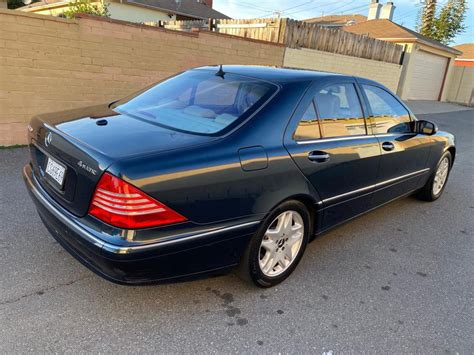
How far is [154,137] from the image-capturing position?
2.23m

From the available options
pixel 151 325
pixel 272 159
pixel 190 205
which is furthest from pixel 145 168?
pixel 151 325

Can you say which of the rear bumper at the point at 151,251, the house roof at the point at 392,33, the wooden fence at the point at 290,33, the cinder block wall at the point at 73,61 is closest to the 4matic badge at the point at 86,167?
the rear bumper at the point at 151,251

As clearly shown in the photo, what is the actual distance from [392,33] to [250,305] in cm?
2012

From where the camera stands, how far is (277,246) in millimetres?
2691

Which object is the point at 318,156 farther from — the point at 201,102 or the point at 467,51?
the point at 467,51

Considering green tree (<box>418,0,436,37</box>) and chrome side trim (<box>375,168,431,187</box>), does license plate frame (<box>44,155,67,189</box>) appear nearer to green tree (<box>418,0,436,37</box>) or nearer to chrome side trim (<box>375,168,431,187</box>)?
chrome side trim (<box>375,168,431,187</box>)

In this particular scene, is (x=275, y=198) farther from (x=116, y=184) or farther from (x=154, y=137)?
(x=116, y=184)

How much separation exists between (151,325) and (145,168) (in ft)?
3.36

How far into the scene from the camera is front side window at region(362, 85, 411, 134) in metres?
3.47

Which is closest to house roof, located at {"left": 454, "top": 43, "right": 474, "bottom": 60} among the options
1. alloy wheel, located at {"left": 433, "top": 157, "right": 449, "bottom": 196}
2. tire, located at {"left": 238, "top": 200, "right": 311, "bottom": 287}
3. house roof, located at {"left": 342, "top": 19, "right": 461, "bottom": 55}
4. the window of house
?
house roof, located at {"left": 342, "top": 19, "right": 461, "bottom": 55}

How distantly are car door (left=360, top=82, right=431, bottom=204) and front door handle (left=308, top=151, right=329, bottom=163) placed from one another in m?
0.88

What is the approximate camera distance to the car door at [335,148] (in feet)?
8.83

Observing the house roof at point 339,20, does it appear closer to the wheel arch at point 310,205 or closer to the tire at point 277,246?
the wheel arch at point 310,205

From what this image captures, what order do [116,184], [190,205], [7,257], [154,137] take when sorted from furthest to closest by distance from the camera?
[7,257]
[154,137]
[190,205]
[116,184]
